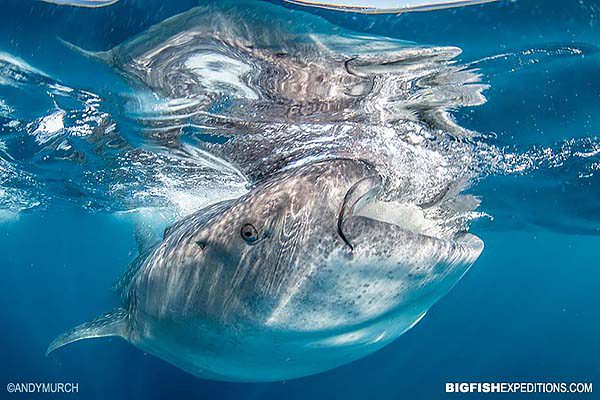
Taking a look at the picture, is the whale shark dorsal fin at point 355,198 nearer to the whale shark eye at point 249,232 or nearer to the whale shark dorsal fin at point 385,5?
the whale shark eye at point 249,232

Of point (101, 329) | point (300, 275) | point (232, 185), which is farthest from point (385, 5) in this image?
point (232, 185)

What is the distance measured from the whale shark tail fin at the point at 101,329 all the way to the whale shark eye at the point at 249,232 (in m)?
2.88

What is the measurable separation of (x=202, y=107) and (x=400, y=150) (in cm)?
325

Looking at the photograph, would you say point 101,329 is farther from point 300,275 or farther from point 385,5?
point 385,5

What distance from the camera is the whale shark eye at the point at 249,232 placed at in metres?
3.32

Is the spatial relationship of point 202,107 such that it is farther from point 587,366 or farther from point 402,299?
point 587,366

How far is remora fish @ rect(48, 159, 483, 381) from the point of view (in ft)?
10.2

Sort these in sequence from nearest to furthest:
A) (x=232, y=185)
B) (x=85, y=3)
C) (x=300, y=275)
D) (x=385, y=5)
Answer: (x=300, y=275)
(x=385, y=5)
(x=85, y=3)
(x=232, y=185)

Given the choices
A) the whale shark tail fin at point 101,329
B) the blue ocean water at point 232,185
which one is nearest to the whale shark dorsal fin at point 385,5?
the blue ocean water at point 232,185

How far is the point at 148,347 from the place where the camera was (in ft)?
17.5

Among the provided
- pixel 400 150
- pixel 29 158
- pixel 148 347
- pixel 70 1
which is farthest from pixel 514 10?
pixel 29 158

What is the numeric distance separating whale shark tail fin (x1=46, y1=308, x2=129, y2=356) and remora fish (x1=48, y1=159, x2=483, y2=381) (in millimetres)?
1206

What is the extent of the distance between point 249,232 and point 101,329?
3.27 meters

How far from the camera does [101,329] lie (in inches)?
219
